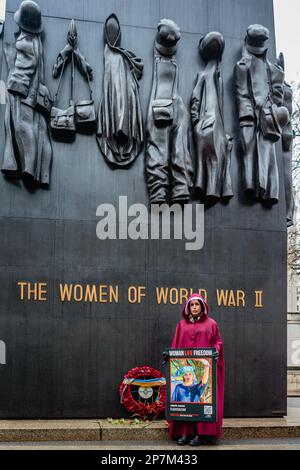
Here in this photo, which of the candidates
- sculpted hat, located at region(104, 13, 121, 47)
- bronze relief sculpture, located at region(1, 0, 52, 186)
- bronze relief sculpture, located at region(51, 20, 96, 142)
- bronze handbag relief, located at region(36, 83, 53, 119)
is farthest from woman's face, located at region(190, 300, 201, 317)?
sculpted hat, located at region(104, 13, 121, 47)

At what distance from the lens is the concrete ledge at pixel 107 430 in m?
10.2

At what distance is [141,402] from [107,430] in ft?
3.39

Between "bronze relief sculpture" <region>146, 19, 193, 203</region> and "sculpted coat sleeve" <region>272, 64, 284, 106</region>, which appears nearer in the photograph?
"bronze relief sculpture" <region>146, 19, 193, 203</region>

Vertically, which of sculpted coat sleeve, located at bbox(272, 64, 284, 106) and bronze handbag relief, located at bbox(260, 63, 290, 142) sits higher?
sculpted coat sleeve, located at bbox(272, 64, 284, 106)

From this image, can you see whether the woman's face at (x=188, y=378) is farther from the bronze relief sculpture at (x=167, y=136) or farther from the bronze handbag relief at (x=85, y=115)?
the bronze handbag relief at (x=85, y=115)

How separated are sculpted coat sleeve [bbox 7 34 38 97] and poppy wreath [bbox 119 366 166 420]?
4.80 metres

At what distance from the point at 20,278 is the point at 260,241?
4.10 m

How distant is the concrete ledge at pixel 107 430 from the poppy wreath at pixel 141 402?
23 cm

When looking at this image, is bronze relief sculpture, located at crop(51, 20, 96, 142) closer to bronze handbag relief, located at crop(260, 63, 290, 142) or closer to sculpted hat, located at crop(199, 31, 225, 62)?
sculpted hat, located at crop(199, 31, 225, 62)

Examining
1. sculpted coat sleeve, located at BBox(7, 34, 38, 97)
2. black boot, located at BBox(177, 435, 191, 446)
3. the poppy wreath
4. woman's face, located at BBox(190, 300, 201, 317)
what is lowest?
black boot, located at BBox(177, 435, 191, 446)

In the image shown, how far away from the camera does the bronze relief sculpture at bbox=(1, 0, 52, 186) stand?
1138cm

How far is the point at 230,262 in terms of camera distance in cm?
1214

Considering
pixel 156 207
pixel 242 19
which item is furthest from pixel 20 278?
pixel 242 19

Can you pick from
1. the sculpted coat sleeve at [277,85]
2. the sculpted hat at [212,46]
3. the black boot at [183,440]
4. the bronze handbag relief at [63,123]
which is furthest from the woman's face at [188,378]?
the sculpted hat at [212,46]
